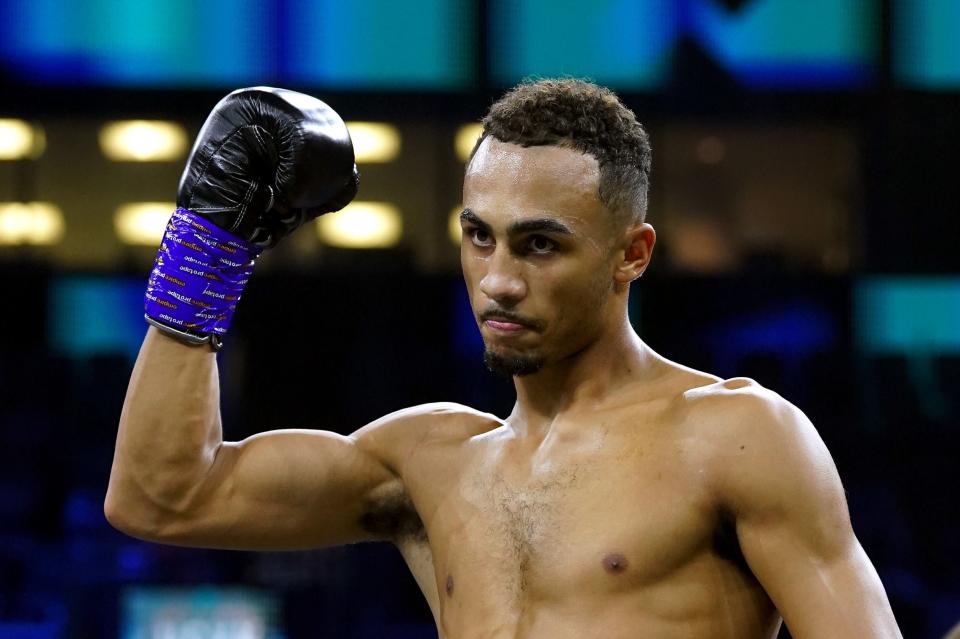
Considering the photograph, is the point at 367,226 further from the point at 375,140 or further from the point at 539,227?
the point at 539,227

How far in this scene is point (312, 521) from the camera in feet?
6.24

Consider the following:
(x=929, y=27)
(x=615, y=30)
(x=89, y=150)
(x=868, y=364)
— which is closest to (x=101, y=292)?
(x=89, y=150)

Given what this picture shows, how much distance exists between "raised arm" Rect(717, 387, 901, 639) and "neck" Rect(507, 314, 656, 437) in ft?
0.77

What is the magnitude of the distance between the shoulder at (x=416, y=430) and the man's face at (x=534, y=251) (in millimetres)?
225

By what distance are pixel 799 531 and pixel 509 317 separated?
1.42ft

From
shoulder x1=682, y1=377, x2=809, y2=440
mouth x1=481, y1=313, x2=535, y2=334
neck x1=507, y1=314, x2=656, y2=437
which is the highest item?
mouth x1=481, y1=313, x2=535, y2=334

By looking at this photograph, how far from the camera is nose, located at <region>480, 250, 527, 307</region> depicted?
5.46 feet

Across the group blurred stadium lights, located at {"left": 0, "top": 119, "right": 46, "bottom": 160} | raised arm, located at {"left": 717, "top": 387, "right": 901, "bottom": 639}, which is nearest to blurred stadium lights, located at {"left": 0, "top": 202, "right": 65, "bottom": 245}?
blurred stadium lights, located at {"left": 0, "top": 119, "right": 46, "bottom": 160}

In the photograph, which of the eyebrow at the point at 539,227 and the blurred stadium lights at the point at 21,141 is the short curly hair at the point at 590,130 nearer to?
the eyebrow at the point at 539,227

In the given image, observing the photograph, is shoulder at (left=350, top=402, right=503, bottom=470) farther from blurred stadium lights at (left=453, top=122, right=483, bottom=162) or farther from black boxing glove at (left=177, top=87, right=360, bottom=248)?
blurred stadium lights at (left=453, top=122, right=483, bottom=162)

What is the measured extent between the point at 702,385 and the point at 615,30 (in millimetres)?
3407

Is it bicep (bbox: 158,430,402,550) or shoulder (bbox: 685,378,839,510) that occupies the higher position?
shoulder (bbox: 685,378,839,510)

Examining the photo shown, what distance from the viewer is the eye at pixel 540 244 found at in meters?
1.69

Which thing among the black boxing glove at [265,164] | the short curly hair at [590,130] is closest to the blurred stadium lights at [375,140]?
the black boxing glove at [265,164]
